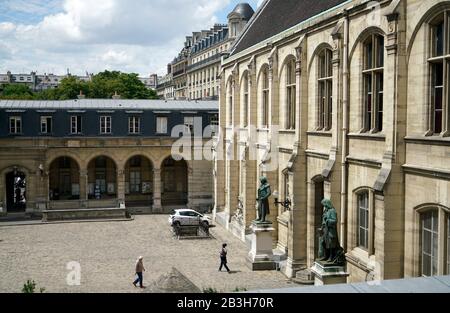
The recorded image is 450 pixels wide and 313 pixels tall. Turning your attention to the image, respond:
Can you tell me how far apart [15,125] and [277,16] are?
916 inches

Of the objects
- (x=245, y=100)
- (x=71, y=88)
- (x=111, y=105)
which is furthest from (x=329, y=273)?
(x=71, y=88)

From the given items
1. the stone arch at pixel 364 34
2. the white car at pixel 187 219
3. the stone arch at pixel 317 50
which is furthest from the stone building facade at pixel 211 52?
the stone arch at pixel 364 34

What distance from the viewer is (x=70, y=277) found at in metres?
25.2

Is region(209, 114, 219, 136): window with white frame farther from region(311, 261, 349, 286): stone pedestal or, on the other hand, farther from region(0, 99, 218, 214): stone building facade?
region(311, 261, 349, 286): stone pedestal

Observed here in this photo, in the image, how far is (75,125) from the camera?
45.3m

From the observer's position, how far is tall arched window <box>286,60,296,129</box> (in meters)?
26.9

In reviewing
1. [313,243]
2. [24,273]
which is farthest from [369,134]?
[24,273]

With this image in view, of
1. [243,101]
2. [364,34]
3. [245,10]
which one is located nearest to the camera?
[364,34]

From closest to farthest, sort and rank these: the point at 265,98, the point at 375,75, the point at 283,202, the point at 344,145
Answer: the point at 375,75 → the point at 344,145 → the point at 283,202 → the point at 265,98

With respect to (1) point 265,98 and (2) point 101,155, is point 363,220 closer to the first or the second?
(1) point 265,98

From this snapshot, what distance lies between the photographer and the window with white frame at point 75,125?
148 ft

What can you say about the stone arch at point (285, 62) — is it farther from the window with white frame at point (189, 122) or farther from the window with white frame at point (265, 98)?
the window with white frame at point (189, 122)

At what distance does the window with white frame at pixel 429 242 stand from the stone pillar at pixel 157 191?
32.0m

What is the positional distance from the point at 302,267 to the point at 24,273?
515 inches
